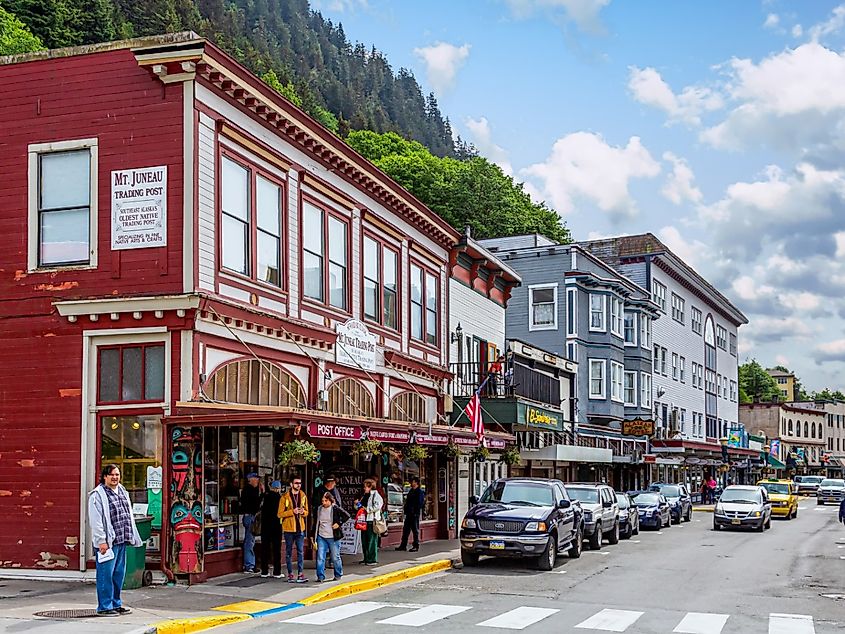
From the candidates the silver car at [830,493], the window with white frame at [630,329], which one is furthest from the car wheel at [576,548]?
the silver car at [830,493]

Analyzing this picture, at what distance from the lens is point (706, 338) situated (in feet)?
254

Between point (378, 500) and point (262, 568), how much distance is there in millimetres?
3524

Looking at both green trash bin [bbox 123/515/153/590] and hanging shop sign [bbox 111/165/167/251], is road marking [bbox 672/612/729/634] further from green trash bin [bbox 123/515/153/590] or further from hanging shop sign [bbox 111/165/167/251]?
hanging shop sign [bbox 111/165/167/251]

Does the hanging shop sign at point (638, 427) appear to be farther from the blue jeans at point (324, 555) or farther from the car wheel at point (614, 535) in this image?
the blue jeans at point (324, 555)

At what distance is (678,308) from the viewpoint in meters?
69.9

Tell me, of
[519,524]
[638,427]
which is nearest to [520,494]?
[519,524]

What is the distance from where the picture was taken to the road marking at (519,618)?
14.1 metres

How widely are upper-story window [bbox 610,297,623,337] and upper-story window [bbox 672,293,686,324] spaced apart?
41.9ft

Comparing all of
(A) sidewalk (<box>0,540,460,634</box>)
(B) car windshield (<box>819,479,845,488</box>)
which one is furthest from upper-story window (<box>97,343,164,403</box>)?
(B) car windshield (<box>819,479,845,488</box>)

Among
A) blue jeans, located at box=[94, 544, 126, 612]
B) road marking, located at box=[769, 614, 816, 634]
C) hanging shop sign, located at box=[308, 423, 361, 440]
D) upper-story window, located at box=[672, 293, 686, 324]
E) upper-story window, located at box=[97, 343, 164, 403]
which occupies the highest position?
upper-story window, located at box=[672, 293, 686, 324]

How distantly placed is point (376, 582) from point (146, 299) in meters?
6.28

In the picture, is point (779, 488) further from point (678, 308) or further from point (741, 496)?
point (678, 308)

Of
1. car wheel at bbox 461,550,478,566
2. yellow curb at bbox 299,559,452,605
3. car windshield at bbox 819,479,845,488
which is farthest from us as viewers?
car windshield at bbox 819,479,845,488

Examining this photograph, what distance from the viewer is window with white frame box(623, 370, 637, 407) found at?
56781 mm
